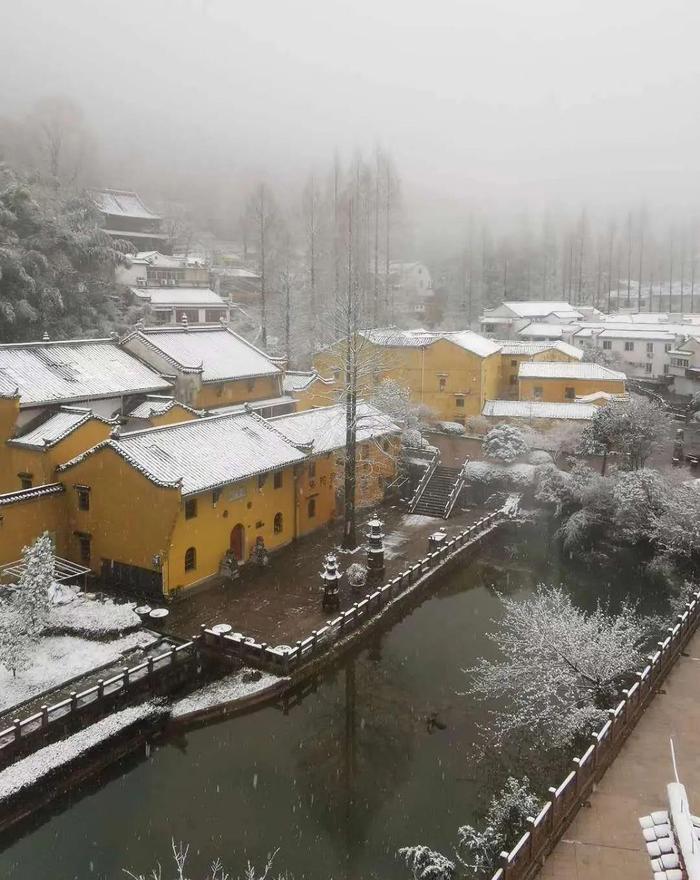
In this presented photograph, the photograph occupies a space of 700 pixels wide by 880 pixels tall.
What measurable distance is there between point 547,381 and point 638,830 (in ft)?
114

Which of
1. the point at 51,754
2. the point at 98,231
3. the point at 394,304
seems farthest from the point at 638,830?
the point at 394,304

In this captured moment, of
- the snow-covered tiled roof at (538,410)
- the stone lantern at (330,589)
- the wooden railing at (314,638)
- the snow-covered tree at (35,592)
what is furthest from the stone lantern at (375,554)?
the snow-covered tiled roof at (538,410)

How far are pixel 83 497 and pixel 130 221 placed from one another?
52.3 m

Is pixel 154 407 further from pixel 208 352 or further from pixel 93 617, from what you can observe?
pixel 93 617

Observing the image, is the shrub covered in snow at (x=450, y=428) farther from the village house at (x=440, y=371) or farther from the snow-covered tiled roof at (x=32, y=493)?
the snow-covered tiled roof at (x=32, y=493)

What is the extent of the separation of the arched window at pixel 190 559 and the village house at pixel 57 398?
19.3 feet

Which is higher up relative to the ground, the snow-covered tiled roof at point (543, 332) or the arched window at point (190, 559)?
the snow-covered tiled roof at point (543, 332)

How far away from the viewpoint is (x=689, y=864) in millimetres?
6141

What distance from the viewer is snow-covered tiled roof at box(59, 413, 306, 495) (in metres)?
21.7

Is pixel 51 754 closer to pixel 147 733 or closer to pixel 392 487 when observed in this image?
pixel 147 733

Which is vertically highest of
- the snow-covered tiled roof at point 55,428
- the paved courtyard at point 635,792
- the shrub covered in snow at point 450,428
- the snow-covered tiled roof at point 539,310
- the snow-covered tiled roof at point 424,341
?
the snow-covered tiled roof at point 539,310

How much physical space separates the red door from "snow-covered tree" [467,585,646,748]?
9601mm

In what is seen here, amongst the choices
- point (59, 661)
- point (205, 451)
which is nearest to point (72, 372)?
point (205, 451)

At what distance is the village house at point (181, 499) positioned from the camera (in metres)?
21.4
